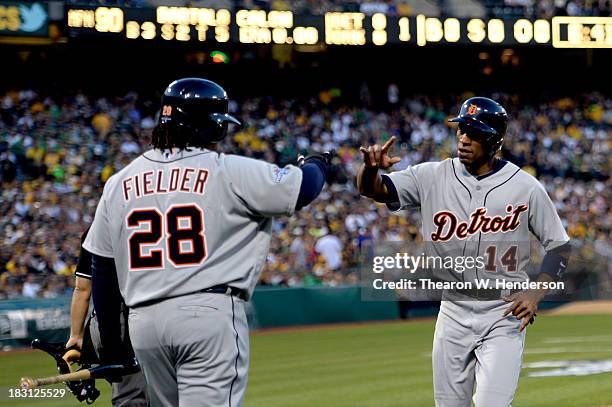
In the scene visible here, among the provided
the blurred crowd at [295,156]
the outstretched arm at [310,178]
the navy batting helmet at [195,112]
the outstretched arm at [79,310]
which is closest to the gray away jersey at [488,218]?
the outstretched arm at [310,178]

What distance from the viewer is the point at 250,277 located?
3654mm

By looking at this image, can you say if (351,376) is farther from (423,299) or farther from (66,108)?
(66,108)

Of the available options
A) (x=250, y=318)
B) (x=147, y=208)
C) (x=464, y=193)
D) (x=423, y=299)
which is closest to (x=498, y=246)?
(x=464, y=193)

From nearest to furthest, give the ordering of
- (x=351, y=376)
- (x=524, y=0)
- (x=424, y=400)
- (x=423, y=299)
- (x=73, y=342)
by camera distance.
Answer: (x=73, y=342) < (x=424, y=400) < (x=351, y=376) < (x=423, y=299) < (x=524, y=0)

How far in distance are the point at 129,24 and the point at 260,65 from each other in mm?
4794

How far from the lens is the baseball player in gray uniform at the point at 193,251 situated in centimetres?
350

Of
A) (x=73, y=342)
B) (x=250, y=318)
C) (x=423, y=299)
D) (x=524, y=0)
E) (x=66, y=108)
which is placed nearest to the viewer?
(x=73, y=342)

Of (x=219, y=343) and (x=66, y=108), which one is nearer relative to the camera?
(x=219, y=343)

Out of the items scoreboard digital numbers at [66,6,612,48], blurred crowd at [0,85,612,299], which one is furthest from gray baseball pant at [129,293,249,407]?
scoreboard digital numbers at [66,6,612,48]

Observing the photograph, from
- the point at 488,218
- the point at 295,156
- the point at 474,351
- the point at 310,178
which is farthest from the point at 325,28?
the point at 310,178

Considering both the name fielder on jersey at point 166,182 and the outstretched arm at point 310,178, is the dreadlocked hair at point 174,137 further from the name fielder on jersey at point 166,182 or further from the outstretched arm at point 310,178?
the outstretched arm at point 310,178

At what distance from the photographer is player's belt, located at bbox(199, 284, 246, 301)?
11.7ft

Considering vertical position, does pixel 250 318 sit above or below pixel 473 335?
below

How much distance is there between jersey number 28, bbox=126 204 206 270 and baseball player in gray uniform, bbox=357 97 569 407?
136 centimetres
